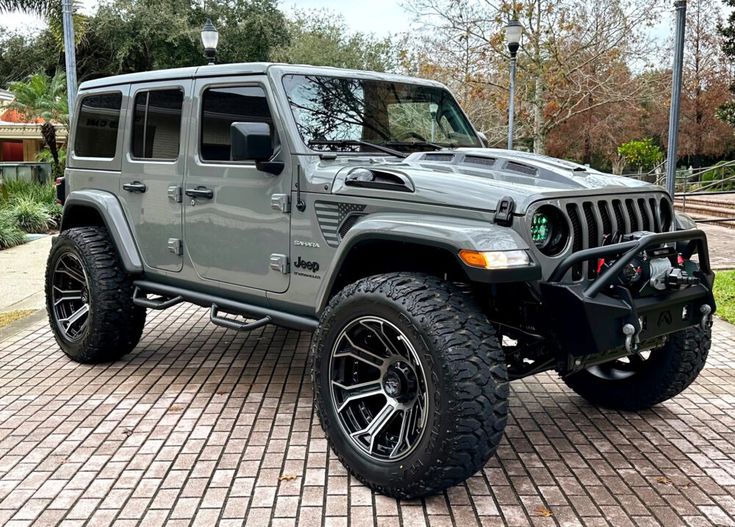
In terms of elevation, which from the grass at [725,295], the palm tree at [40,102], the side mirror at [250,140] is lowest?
the grass at [725,295]

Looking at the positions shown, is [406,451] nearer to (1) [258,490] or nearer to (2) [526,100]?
(1) [258,490]

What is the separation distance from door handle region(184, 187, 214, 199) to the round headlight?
213cm

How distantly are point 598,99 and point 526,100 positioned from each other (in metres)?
4.92

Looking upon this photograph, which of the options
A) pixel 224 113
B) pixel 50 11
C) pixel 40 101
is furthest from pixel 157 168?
pixel 40 101

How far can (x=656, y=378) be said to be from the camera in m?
4.39

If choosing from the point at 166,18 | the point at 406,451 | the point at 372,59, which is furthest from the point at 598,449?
the point at 372,59

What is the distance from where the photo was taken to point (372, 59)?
36562 millimetres

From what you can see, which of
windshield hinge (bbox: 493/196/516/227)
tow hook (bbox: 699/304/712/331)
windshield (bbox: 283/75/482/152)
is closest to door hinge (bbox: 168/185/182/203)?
windshield (bbox: 283/75/482/152)

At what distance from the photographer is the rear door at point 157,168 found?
4887 mm

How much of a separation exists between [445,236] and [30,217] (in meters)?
13.5

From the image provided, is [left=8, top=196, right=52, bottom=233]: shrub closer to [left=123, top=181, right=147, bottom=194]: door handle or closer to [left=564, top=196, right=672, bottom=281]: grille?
[left=123, top=181, right=147, bottom=194]: door handle

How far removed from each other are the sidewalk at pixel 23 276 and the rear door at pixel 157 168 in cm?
343

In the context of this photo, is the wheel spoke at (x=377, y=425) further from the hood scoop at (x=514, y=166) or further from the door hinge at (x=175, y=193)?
the door hinge at (x=175, y=193)

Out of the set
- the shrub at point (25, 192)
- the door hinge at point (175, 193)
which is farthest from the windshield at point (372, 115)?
the shrub at point (25, 192)
